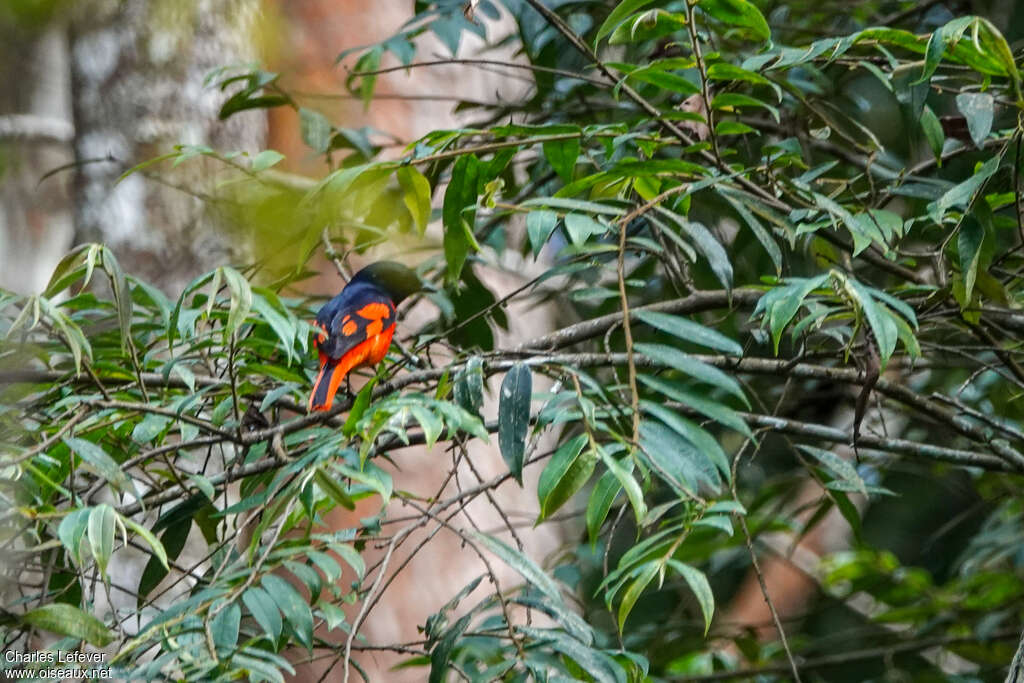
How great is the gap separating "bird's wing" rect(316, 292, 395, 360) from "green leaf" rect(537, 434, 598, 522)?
1147 mm

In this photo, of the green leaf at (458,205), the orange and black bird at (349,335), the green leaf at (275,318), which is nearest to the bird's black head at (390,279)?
the orange and black bird at (349,335)

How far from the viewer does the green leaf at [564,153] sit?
199 centimetres

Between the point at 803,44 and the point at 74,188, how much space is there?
2.73 metres

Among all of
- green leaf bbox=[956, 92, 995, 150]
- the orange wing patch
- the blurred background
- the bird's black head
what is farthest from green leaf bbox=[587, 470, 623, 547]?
the blurred background

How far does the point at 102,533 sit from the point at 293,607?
0.88ft

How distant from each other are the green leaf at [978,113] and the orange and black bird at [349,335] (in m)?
1.33

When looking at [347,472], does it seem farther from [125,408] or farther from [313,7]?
[313,7]

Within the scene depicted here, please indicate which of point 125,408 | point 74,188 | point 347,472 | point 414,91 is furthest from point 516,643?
point 414,91

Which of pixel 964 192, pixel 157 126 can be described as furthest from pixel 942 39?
pixel 157 126

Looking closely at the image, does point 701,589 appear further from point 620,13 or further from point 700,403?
point 620,13

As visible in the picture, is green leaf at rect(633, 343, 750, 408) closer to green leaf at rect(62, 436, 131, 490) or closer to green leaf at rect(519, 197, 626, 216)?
green leaf at rect(519, 197, 626, 216)

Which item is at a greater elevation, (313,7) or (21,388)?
(313,7)

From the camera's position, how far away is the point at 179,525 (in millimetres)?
2004

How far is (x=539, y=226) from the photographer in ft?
5.48
